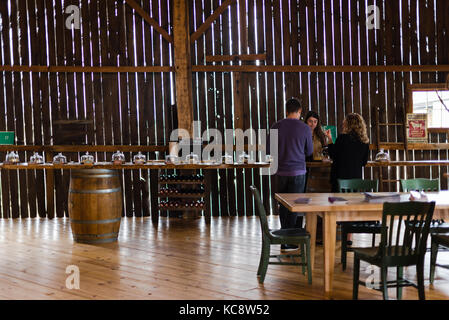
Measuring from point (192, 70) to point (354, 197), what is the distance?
189 inches

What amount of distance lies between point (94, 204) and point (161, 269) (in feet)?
4.99

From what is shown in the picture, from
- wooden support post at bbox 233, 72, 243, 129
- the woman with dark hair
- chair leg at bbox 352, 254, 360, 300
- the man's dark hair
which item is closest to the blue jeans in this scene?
the man's dark hair

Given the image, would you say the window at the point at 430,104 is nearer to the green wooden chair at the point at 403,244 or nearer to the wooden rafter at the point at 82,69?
the wooden rafter at the point at 82,69

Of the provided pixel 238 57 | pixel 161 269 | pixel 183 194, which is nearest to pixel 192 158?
pixel 183 194

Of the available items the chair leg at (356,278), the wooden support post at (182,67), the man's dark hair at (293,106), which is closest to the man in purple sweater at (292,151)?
the man's dark hair at (293,106)

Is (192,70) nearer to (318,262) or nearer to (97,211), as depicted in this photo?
(97,211)

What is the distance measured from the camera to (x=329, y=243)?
4074 millimetres

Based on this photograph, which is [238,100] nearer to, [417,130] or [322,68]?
[322,68]

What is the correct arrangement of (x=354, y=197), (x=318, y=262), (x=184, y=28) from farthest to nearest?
(x=184, y=28), (x=318, y=262), (x=354, y=197)

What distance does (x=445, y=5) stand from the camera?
8.96 meters

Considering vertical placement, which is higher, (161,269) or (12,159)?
(12,159)

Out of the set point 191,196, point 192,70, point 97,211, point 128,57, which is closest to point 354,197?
point 97,211

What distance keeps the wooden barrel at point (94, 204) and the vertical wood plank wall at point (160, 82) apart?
2502 millimetres

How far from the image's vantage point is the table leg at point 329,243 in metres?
4.02
